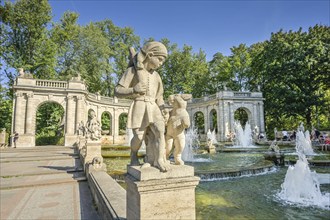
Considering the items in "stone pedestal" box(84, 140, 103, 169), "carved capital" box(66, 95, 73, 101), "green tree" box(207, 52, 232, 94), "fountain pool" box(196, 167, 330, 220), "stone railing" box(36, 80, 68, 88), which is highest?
"green tree" box(207, 52, 232, 94)

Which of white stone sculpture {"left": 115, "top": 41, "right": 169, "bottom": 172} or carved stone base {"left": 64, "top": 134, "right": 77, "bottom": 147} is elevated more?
white stone sculpture {"left": 115, "top": 41, "right": 169, "bottom": 172}

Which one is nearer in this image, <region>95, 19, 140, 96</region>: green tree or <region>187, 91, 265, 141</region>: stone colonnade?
<region>187, 91, 265, 141</region>: stone colonnade

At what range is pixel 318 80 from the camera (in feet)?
91.2

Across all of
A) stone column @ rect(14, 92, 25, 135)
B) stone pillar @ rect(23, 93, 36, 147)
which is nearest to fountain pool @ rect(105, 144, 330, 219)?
stone pillar @ rect(23, 93, 36, 147)

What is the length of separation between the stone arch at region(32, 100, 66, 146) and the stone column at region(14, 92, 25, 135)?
13.3ft

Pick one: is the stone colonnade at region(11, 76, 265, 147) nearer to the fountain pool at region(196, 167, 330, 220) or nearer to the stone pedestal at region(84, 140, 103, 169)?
the stone pedestal at region(84, 140, 103, 169)

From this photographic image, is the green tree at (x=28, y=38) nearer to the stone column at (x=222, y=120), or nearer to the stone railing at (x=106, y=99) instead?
the stone railing at (x=106, y=99)

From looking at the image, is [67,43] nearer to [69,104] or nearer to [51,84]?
[51,84]

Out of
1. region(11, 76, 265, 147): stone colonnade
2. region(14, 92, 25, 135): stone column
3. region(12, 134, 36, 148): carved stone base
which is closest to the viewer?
region(12, 134, 36, 148): carved stone base

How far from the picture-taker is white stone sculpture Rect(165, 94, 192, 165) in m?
2.98

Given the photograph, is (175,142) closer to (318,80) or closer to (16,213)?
(16,213)

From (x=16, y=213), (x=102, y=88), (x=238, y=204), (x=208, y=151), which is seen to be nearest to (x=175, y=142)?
(x=238, y=204)

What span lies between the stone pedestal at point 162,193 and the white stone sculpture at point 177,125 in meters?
0.34

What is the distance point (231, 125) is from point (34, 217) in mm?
28689
